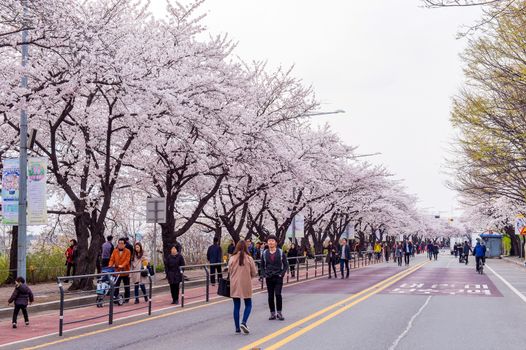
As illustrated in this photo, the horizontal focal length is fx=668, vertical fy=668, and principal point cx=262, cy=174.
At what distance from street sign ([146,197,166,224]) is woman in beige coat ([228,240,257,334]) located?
35.8 feet

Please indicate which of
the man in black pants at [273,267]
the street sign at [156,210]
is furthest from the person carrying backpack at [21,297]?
the street sign at [156,210]

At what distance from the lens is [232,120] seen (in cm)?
2488

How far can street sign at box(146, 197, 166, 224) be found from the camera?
73.6 feet

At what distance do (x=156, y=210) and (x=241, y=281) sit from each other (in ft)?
37.4

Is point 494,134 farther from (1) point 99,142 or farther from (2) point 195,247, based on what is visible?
(2) point 195,247

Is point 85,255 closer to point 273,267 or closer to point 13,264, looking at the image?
point 13,264

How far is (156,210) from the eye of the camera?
2250 centimetres

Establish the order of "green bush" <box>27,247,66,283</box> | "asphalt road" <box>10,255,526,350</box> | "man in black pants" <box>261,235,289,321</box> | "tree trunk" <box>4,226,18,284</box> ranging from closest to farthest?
"asphalt road" <box>10,255,526,350</box>
"man in black pants" <box>261,235,289,321</box>
"tree trunk" <box>4,226,18,284</box>
"green bush" <box>27,247,66,283</box>

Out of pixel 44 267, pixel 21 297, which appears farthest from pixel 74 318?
pixel 44 267

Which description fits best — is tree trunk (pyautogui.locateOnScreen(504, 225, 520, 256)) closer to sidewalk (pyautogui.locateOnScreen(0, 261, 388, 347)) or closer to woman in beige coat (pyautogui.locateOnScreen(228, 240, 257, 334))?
sidewalk (pyautogui.locateOnScreen(0, 261, 388, 347))

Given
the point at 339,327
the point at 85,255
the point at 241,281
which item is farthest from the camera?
the point at 85,255

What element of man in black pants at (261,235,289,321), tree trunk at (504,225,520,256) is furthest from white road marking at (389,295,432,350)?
tree trunk at (504,225,520,256)

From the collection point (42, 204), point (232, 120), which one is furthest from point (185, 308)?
point (232, 120)

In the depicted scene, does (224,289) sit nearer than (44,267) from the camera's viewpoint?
Yes
